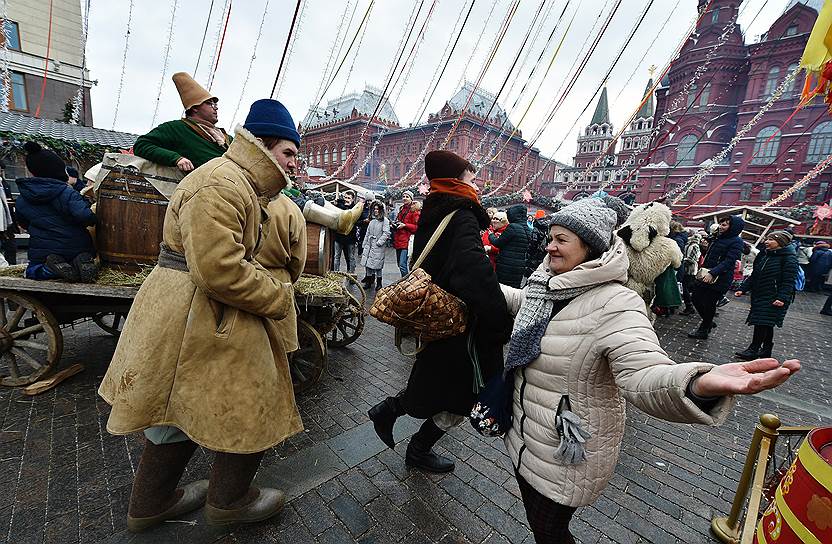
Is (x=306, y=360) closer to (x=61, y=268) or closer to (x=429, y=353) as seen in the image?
(x=429, y=353)

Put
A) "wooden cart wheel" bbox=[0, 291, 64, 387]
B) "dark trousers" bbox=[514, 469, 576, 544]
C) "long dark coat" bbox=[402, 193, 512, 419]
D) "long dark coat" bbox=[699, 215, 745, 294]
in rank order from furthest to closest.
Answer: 1. "long dark coat" bbox=[699, 215, 745, 294]
2. "wooden cart wheel" bbox=[0, 291, 64, 387]
3. "long dark coat" bbox=[402, 193, 512, 419]
4. "dark trousers" bbox=[514, 469, 576, 544]

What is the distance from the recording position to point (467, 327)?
217 centimetres

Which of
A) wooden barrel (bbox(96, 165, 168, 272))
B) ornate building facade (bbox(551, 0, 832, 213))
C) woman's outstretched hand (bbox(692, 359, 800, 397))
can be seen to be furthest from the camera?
ornate building facade (bbox(551, 0, 832, 213))

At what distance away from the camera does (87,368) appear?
3842mm

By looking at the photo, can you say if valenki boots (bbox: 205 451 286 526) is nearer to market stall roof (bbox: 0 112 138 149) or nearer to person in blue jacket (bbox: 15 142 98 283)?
person in blue jacket (bbox: 15 142 98 283)

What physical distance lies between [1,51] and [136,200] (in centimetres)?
2871

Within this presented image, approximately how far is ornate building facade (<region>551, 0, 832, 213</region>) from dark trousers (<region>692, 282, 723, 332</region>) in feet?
94.0

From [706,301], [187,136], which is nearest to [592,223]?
[187,136]

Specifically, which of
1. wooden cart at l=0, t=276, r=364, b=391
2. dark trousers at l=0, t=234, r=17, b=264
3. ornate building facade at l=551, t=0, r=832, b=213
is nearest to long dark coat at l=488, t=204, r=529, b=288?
wooden cart at l=0, t=276, r=364, b=391

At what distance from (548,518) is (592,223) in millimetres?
1353

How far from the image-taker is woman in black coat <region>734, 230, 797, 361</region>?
536 cm

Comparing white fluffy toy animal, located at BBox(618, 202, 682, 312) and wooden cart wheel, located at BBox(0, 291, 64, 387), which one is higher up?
white fluffy toy animal, located at BBox(618, 202, 682, 312)

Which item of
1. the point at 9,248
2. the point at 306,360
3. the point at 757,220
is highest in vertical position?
the point at 757,220

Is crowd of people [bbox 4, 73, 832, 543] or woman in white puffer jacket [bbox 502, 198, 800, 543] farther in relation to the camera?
crowd of people [bbox 4, 73, 832, 543]
